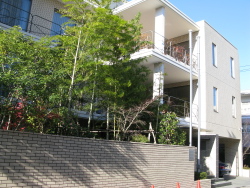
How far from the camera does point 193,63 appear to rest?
597 inches

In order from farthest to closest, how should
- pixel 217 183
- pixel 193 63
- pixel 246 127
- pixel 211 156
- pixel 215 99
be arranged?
pixel 246 127, pixel 215 99, pixel 193 63, pixel 211 156, pixel 217 183

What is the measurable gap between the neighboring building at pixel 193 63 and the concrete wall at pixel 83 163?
157 inches

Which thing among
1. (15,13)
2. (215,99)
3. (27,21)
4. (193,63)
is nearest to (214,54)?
(193,63)

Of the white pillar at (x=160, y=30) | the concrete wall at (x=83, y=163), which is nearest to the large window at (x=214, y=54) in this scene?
the white pillar at (x=160, y=30)

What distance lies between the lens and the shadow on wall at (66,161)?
5117 millimetres

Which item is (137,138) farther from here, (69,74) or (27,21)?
(27,21)

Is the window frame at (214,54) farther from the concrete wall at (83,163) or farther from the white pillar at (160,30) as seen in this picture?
the concrete wall at (83,163)

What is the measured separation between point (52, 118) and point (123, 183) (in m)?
2.80

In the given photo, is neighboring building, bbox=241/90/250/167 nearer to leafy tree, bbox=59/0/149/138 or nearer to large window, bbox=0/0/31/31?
leafy tree, bbox=59/0/149/138

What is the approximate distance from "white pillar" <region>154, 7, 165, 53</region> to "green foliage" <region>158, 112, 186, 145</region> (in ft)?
12.5

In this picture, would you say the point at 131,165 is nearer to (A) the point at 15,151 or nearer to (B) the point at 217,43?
(A) the point at 15,151

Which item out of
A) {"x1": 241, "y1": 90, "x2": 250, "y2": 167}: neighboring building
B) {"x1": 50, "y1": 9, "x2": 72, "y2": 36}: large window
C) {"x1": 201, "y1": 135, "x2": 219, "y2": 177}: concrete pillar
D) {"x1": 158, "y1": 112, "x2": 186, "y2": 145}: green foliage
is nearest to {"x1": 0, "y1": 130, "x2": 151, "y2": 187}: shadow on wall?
{"x1": 158, "y1": 112, "x2": 186, "y2": 145}: green foliage

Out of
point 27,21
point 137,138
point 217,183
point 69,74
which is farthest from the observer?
point 217,183

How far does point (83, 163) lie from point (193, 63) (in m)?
11.0
